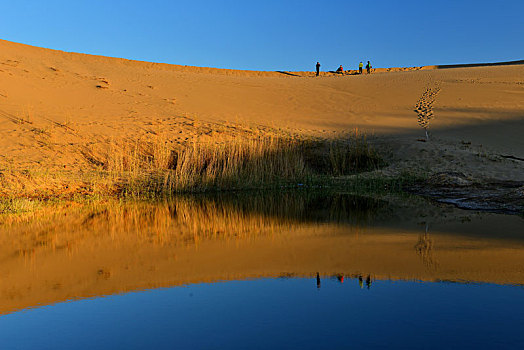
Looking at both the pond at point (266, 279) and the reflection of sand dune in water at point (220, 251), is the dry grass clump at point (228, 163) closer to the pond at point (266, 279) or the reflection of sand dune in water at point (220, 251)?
the reflection of sand dune in water at point (220, 251)

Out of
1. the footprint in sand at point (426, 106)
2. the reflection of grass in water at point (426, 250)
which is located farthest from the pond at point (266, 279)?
the footprint in sand at point (426, 106)

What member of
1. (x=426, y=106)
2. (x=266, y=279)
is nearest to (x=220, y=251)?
(x=266, y=279)

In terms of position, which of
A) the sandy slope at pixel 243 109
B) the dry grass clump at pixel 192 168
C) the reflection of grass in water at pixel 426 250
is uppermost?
the sandy slope at pixel 243 109

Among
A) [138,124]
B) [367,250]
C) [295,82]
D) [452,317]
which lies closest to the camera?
[452,317]

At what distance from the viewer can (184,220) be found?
862cm

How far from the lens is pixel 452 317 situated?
373cm

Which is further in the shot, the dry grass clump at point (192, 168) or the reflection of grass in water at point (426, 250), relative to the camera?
the dry grass clump at point (192, 168)

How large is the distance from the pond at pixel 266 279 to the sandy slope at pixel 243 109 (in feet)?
19.7

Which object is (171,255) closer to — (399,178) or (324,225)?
(324,225)

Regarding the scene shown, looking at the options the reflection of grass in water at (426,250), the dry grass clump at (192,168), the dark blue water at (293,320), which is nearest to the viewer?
the dark blue water at (293,320)

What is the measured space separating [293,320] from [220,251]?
2.66m

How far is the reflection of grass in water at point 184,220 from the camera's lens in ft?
23.3

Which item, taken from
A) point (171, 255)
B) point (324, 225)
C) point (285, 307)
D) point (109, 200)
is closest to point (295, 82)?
point (109, 200)

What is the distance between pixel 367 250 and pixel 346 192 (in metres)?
6.32
